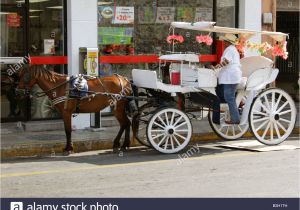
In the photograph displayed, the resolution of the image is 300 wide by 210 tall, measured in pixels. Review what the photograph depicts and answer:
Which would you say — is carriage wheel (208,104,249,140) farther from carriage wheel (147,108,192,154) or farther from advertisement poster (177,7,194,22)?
advertisement poster (177,7,194,22)

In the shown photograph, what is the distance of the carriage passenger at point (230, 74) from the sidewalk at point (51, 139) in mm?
1700

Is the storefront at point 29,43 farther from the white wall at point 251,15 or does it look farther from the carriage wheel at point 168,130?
the white wall at point 251,15

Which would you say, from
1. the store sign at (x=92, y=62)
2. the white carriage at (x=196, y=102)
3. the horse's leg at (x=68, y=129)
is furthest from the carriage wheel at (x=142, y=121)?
the store sign at (x=92, y=62)

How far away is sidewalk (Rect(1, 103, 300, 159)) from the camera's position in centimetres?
1136

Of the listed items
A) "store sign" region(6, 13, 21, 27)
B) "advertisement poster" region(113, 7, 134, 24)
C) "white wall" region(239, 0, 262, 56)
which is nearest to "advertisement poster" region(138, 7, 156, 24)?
"advertisement poster" region(113, 7, 134, 24)

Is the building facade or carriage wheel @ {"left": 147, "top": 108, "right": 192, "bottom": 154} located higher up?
the building facade

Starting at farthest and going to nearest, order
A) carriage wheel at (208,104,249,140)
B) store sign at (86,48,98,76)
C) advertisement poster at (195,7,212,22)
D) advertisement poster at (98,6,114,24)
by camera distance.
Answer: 1. advertisement poster at (195,7,212,22)
2. advertisement poster at (98,6,114,24)
3. store sign at (86,48,98,76)
4. carriage wheel at (208,104,249,140)

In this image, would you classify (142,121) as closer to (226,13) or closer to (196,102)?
(196,102)

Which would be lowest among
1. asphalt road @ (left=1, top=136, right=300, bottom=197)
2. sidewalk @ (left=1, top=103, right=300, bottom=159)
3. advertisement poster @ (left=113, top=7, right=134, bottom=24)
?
asphalt road @ (left=1, top=136, right=300, bottom=197)

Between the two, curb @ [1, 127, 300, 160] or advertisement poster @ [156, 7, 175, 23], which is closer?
curb @ [1, 127, 300, 160]

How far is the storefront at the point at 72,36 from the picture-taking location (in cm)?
1343

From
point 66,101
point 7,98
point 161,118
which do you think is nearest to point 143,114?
point 161,118

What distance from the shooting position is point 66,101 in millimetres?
11070

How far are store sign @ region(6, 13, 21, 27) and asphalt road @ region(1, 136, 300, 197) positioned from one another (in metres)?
3.64
